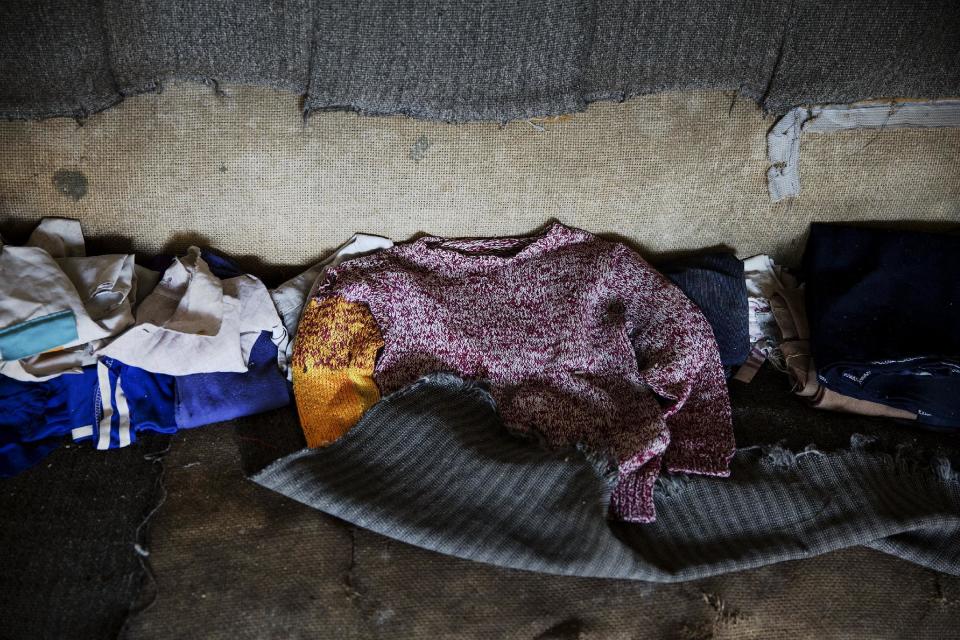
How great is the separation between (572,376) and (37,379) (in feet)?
2.86

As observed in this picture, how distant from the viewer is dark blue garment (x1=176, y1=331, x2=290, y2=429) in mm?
1115

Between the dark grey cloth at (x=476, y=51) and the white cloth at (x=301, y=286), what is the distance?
→ 256mm

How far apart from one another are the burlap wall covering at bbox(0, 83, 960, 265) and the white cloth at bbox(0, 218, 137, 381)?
76 mm

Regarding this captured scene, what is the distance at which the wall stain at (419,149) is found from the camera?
1.21 meters

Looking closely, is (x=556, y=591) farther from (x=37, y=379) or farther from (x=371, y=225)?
(x=37, y=379)

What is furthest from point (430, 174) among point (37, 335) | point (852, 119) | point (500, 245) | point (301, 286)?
point (852, 119)

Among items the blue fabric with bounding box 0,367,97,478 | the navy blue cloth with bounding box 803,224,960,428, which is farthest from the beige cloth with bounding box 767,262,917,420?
the blue fabric with bounding box 0,367,97,478

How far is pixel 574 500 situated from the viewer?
981 millimetres

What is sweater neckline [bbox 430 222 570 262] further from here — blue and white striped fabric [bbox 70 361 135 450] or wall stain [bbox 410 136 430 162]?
blue and white striped fabric [bbox 70 361 135 450]

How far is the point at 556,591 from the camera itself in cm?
92

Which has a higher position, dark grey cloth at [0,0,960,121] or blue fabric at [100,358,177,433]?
dark grey cloth at [0,0,960,121]

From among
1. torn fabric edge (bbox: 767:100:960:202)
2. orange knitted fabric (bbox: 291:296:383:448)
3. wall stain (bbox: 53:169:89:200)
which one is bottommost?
orange knitted fabric (bbox: 291:296:383:448)

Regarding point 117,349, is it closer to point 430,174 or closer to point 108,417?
point 108,417

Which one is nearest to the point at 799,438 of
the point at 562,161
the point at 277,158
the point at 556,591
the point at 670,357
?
the point at 670,357
